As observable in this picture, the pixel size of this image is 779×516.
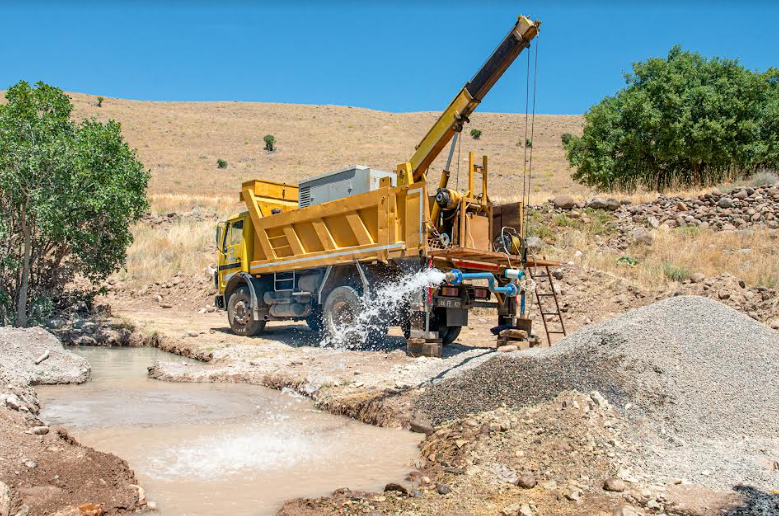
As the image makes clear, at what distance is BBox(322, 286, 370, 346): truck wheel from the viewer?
11109 millimetres

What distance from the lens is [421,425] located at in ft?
21.5

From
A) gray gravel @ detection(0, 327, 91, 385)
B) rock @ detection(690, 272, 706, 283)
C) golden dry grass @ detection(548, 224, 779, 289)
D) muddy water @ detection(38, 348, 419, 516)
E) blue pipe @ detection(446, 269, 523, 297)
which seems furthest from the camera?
golden dry grass @ detection(548, 224, 779, 289)

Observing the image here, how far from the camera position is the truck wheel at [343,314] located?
11.1 meters

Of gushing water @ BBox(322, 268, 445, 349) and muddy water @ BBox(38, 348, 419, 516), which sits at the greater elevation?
gushing water @ BBox(322, 268, 445, 349)

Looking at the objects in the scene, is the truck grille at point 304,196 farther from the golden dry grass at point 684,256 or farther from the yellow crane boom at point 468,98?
the golden dry grass at point 684,256

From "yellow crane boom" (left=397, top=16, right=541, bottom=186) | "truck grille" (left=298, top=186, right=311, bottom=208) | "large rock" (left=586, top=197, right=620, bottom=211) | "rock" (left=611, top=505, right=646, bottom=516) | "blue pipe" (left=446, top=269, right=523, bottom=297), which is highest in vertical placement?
"yellow crane boom" (left=397, top=16, right=541, bottom=186)

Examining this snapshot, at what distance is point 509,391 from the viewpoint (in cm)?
661

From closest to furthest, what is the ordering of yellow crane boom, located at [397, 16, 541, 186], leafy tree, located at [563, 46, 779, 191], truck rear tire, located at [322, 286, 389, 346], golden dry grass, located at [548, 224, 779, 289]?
yellow crane boom, located at [397, 16, 541, 186] < truck rear tire, located at [322, 286, 389, 346] < golden dry grass, located at [548, 224, 779, 289] < leafy tree, located at [563, 46, 779, 191]

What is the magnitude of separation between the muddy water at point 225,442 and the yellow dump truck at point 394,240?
2918mm

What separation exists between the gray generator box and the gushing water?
1832 millimetres

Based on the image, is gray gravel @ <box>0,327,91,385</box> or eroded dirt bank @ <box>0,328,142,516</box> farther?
gray gravel @ <box>0,327,91,385</box>

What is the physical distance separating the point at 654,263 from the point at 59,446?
13.8 m

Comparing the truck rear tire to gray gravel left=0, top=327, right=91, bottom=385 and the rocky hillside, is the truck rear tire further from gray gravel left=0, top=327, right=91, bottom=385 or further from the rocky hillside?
the rocky hillside

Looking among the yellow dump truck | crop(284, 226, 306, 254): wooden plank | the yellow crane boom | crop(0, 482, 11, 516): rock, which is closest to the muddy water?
crop(0, 482, 11, 516): rock
